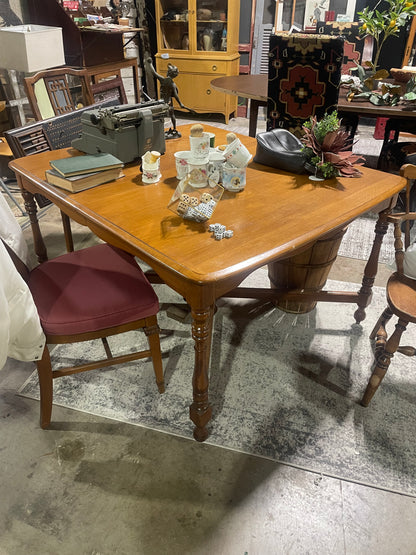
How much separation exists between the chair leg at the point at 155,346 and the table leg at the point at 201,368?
259mm

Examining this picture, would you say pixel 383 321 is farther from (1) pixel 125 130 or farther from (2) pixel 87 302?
(1) pixel 125 130

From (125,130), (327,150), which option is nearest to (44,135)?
(125,130)

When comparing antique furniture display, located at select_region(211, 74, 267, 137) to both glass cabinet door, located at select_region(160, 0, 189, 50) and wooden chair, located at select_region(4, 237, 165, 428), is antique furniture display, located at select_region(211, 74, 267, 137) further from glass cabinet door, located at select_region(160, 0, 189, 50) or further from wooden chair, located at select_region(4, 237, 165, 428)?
wooden chair, located at select_region(4, 237, 165, 428)

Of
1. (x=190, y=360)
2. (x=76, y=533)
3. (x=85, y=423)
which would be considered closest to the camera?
(x=76, y=533)

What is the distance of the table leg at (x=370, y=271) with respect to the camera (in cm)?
193

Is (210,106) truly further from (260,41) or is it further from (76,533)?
(76,533)

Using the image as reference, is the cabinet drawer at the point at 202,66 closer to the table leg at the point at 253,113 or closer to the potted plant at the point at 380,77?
the table leg at the point at 253,113

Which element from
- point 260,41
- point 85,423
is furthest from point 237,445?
point 260,41

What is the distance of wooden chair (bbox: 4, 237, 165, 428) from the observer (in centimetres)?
149

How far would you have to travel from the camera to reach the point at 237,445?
166cm

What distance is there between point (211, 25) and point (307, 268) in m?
4.47

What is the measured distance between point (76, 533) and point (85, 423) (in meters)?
0.44

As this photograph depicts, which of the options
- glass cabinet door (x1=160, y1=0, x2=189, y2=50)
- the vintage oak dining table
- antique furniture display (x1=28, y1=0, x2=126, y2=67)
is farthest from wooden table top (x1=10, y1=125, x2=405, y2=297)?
glass cabinet door (x1=160, y1=0, x2=189, y2=50)

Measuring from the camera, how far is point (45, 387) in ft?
5.29
